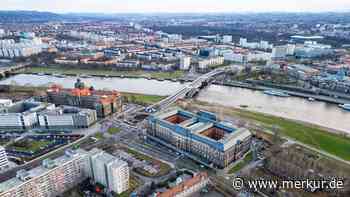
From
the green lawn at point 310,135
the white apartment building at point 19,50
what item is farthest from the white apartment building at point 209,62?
the white apartment building at point 19,50

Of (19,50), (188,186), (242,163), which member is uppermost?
(19,50)

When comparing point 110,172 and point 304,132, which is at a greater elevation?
point 110,172

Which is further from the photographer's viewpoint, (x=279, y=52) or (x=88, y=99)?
(x=279, y=52)

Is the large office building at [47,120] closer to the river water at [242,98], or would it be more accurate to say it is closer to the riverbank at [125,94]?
the riverbank at [125,94]

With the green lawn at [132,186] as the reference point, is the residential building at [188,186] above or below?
above

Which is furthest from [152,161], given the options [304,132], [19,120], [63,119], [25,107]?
[25,107]

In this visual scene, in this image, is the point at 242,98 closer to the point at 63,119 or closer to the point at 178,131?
the point at 178,131
